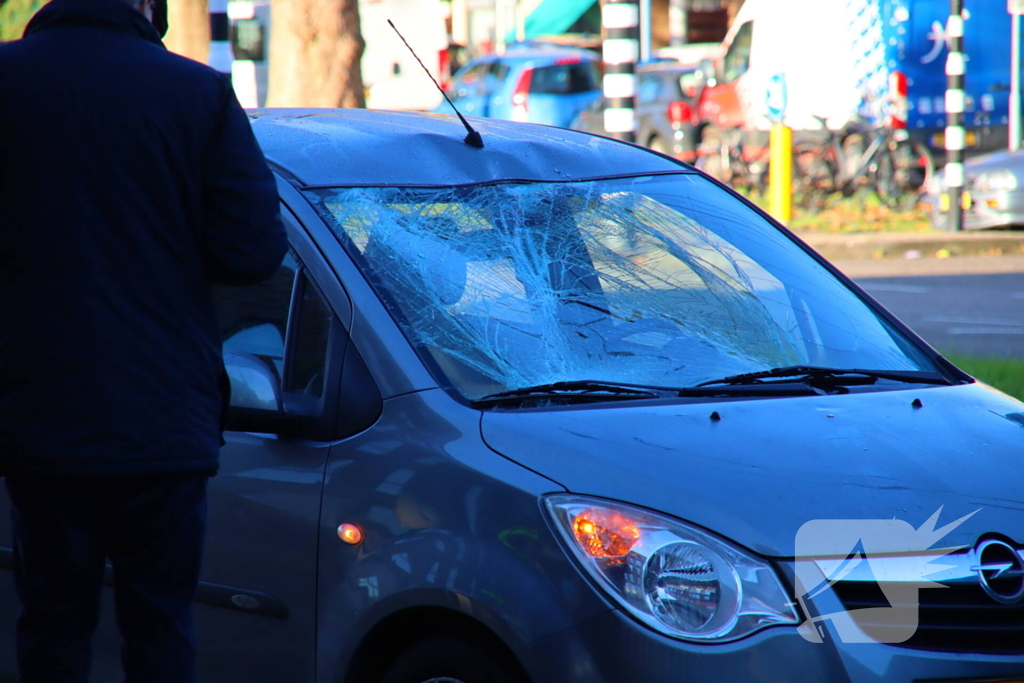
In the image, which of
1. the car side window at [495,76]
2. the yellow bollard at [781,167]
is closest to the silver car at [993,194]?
the yellow bollard at [781,167]

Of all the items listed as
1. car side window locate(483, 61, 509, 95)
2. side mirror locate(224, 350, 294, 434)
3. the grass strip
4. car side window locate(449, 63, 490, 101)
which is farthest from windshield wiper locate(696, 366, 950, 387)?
car side window locate(449, 63, 490, 101)

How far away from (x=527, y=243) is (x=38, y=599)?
4.60ft

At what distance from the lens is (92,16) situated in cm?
235

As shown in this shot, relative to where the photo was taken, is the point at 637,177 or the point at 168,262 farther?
the point at 637,177

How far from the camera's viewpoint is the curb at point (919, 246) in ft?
46.5

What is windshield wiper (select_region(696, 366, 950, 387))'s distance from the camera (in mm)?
3111

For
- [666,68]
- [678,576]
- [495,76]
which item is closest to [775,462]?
[678,576]

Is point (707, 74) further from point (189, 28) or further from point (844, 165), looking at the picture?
point (189, 28)

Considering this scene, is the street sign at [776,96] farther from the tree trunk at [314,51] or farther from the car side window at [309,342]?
the car side window at [309,342]

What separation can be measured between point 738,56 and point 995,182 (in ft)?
24.5

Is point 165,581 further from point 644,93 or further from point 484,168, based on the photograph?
point 644,93

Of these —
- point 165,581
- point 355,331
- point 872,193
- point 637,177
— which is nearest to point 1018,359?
point 637,177

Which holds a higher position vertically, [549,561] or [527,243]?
[527,243]

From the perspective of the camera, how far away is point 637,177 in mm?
3707
